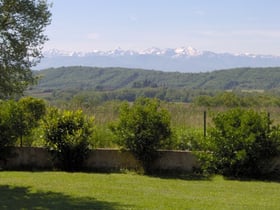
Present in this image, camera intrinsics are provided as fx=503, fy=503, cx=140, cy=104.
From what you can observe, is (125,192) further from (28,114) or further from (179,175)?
(28,114)

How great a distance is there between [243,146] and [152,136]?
2707 millimetres

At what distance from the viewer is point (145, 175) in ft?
49.4

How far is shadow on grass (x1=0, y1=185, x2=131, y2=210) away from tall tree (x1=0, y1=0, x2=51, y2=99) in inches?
95.5

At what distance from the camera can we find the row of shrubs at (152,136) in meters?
14.5

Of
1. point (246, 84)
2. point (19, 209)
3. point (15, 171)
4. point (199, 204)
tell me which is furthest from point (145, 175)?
point (246, 84)

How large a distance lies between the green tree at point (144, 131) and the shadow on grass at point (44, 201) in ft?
14.0

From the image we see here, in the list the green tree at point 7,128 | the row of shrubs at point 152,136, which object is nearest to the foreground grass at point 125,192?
the row of shrubs at point 152,136

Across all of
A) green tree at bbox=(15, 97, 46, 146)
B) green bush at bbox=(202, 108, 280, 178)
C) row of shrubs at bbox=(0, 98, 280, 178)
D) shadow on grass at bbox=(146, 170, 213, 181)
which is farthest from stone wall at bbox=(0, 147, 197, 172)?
green bush at bbox=(202, 108, 280, 178)

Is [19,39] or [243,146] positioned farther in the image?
[243,146]

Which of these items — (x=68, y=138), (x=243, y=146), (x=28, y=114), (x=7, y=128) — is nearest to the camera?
(x=243, y=146)

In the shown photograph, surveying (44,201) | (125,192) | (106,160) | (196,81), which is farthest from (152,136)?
(196,81)

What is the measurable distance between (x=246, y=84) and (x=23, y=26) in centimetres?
17058

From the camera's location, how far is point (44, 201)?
10383 millimetres

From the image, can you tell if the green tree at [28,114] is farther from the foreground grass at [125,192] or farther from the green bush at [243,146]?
the green bush at [243,146]
